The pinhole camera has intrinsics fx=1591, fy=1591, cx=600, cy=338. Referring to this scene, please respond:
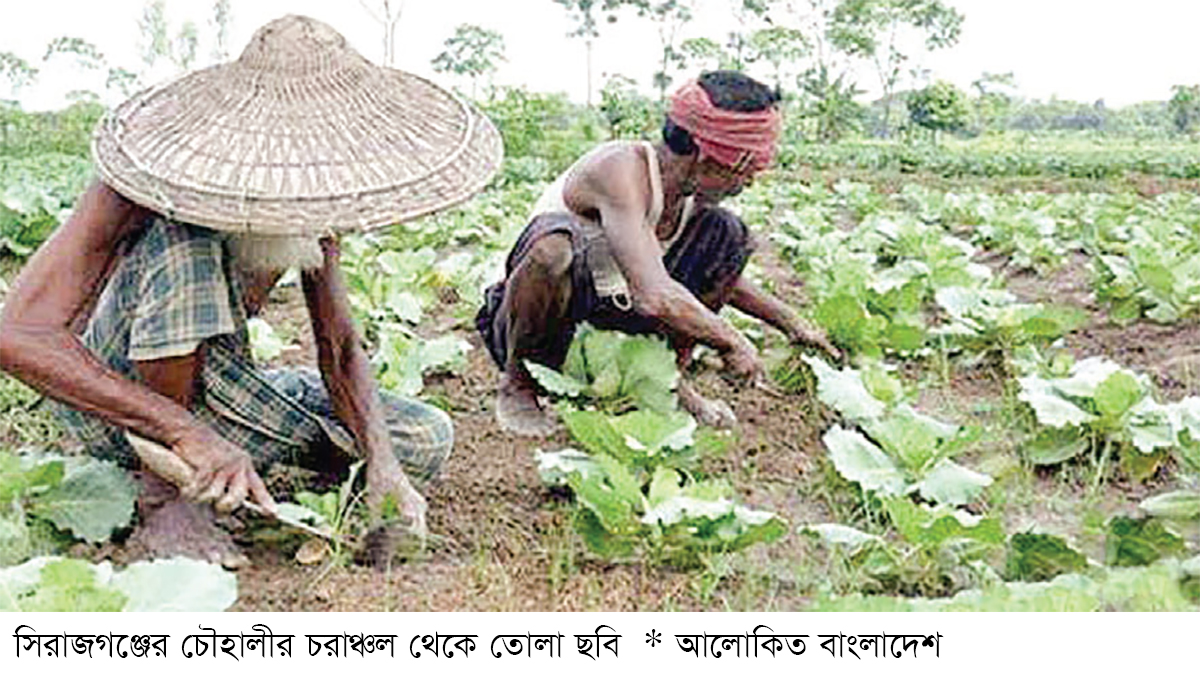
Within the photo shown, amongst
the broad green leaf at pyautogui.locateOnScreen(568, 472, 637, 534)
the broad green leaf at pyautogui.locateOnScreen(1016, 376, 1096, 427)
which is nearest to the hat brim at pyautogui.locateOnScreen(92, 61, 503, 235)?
the broad green leaf at pyautogui.locateOnScreen(568, 472, 637, 534)

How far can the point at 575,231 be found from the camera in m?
3.84

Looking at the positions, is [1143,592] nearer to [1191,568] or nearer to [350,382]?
[1191,568]

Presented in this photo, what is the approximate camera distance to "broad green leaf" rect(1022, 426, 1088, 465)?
3.68 m

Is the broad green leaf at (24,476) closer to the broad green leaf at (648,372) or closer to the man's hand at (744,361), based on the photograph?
the broad green leaf at (648,372)

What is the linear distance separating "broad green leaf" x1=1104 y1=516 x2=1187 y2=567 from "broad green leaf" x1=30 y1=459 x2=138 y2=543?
1.74m

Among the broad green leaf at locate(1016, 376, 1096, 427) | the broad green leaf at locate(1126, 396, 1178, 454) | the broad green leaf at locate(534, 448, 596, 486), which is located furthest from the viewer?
the broad green leaf at locate(1016, 376, 1096, 427)

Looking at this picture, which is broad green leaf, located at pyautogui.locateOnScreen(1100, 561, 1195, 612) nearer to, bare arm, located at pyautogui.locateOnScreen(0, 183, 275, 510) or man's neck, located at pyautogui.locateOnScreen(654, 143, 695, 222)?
bare arm, located at pyautogui.locateOnScreen(0, 183, 275, 510)

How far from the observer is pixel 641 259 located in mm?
3625

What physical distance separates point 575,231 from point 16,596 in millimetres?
1939

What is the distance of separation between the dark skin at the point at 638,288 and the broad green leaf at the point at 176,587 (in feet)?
5.28

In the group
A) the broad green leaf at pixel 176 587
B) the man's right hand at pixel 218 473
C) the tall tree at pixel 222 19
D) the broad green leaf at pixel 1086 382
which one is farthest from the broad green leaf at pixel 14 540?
the tall tree at pixel 222 19

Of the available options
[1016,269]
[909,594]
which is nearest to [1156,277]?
[1016,269]

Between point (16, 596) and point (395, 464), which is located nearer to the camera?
point (16, 596)
